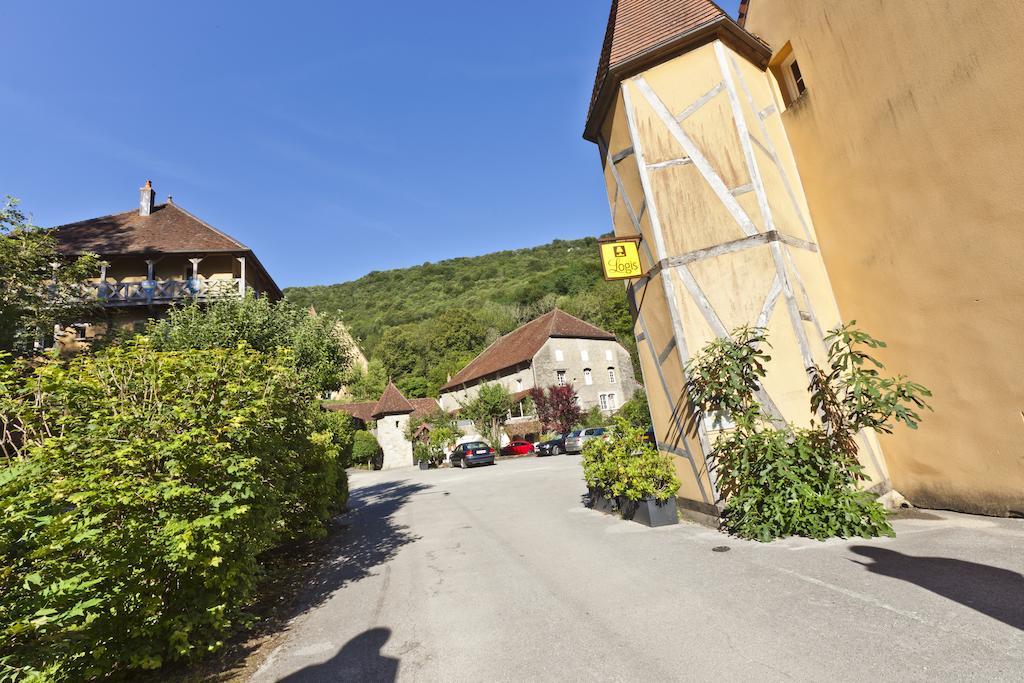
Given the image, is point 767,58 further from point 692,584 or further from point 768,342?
point 692,584

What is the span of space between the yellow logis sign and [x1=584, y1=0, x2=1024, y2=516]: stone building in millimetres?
224

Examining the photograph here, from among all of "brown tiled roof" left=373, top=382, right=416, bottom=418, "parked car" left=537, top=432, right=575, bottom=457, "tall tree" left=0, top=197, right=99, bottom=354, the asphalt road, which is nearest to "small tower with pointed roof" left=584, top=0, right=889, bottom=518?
the asphalt road

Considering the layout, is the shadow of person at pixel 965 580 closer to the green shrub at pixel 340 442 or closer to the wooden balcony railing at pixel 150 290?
the green shrub at pixel 340 442

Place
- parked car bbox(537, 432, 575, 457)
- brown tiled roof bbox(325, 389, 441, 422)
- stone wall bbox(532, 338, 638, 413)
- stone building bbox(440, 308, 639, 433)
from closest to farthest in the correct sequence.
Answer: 1. parked car bbox(537, 432, 575, 457)
2. stone wall bbox(532, 338, 638, 413)
3. stone building bbox(440, 308, 639, 433)
4. brown tiled roof bbox(325, 389, 441, 422)

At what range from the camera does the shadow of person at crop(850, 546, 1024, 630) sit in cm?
361

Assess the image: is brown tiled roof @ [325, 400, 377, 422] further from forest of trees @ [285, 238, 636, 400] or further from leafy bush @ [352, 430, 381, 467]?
forest of trees @ [285, 238, 636, 400]

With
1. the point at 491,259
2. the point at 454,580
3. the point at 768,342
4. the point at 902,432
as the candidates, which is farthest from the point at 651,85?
the point at 491,259

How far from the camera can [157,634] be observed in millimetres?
3693

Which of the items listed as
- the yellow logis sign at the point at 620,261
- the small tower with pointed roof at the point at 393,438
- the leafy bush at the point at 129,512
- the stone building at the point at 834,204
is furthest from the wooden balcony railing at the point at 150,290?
the small tower with pointed roof at the point at 393,438

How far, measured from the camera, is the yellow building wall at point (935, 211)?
540 centimetres

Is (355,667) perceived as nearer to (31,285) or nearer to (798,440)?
(798,440)

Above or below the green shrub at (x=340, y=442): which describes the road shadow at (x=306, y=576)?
below

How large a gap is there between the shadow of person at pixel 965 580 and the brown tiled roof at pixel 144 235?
2276cm

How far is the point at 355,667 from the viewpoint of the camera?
12.7 ft
